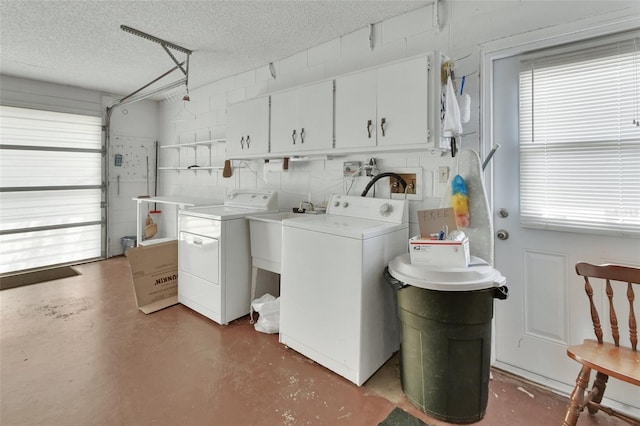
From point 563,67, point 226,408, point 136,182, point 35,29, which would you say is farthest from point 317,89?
point 136,182

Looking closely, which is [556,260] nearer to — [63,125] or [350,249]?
[350,249]

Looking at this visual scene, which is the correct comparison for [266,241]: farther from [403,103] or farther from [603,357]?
[603,357]

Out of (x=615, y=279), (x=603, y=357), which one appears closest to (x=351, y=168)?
(x=615, y=279)

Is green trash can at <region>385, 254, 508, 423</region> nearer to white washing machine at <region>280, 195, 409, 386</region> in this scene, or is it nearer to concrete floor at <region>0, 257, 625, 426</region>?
concrete floor at <region>0, 257, 625, 426</region>

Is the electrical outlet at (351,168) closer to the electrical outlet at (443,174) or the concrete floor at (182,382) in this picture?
the electrical outlet at (443,174)

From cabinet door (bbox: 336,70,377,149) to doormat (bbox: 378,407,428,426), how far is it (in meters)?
1.70

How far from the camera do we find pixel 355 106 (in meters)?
2.32

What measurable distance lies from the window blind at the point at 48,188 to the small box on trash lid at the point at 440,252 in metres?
5.05

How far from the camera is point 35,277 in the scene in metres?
3.88

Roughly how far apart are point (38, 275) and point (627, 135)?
19.4 ft

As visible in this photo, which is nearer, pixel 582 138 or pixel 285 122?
pixel 582 138

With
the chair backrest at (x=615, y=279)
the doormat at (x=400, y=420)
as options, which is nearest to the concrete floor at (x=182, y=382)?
the doormat at (x=400, y=420)

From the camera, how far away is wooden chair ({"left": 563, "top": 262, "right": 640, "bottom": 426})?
1.34 metres

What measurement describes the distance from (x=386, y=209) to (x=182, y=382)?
1.79m
